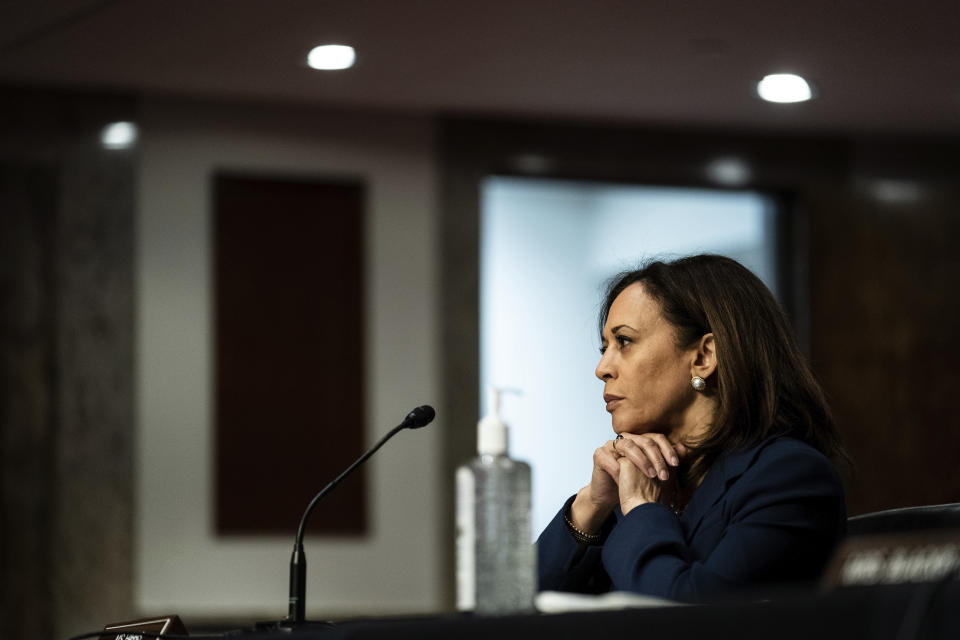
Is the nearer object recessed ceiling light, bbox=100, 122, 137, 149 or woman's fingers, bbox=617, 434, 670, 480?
woman's fingers, bbox=617, 434, 670, 480

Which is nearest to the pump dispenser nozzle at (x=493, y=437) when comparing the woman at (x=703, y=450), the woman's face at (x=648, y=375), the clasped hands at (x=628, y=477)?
the woman at (x=703, y=450)

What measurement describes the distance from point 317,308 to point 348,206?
1.50 ft

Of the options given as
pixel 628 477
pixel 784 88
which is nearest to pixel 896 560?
pixel 628 477

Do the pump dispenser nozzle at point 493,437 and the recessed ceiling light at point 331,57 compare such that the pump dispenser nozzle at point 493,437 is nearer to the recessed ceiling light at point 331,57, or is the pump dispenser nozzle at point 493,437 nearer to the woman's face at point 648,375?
the woman's face at point 648,375

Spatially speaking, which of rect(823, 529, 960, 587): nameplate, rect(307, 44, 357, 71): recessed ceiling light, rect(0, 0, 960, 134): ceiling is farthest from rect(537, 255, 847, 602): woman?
rect(307, 44, 357, 71): recessed ceiling light

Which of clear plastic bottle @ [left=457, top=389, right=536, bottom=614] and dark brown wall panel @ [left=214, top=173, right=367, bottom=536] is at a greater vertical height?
dark brown wall panel @ [left=214, top=173, right=367, bottom=536]

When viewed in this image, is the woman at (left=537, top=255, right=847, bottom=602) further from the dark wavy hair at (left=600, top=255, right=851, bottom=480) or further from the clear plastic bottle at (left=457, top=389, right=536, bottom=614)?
the clear plastic bottle at (left=457, top=389, right=536, bottom=614)

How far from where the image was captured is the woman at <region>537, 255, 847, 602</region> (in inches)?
76.2

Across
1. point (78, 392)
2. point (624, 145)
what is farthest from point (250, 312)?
point (624, 145)

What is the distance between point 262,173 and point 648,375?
3792 mm

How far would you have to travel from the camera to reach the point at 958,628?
45.4 inches

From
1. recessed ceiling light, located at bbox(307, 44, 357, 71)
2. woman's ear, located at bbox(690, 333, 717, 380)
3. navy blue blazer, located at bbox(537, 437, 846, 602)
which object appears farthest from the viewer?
recessed ceiling light, located at bbox(307, 44, 357, 71)

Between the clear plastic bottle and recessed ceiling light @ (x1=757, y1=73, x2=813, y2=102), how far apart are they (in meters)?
4.32

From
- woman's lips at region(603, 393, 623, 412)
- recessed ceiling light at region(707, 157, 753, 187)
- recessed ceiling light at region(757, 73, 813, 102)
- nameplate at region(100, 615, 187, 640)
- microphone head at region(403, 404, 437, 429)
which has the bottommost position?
nameplate at region(100, 615, 187, 640)
